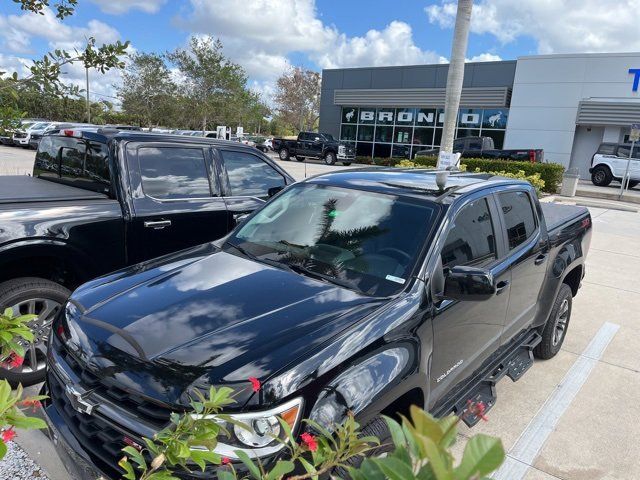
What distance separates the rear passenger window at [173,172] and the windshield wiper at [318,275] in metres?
2.04

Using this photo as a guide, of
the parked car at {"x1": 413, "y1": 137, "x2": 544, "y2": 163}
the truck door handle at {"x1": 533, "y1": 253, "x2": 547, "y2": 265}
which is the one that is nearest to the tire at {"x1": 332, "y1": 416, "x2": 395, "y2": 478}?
the truck door handle at {"x1": 533, "y1": 253, "x2": 547, "y2": 265}

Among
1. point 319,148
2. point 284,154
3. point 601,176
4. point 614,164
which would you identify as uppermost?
point 614,164

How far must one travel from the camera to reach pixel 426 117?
29.2 m

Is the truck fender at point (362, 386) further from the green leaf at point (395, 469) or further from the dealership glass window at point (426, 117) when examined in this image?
the dealership glass window at point (426, 117)

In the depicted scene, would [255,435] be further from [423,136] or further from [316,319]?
[423,136]

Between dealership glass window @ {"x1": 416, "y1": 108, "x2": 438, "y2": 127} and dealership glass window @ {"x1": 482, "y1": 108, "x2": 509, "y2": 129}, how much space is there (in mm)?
2957

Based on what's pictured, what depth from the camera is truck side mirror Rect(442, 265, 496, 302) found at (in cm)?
258

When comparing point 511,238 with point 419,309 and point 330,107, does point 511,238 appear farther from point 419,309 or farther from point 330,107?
point 330,107

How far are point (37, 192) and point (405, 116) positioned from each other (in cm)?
2808

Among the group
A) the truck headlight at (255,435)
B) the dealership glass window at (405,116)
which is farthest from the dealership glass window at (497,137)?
the truck headlight at (255,435)

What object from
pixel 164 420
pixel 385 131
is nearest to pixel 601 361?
pixel 164 420

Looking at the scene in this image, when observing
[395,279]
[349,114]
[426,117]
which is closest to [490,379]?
[395,279]

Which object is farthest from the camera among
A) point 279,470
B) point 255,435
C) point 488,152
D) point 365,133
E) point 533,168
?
point 365,133

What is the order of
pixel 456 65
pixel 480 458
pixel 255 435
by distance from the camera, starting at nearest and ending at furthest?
pixel 480 458 < pixel 255 435 < pixel 456 65
